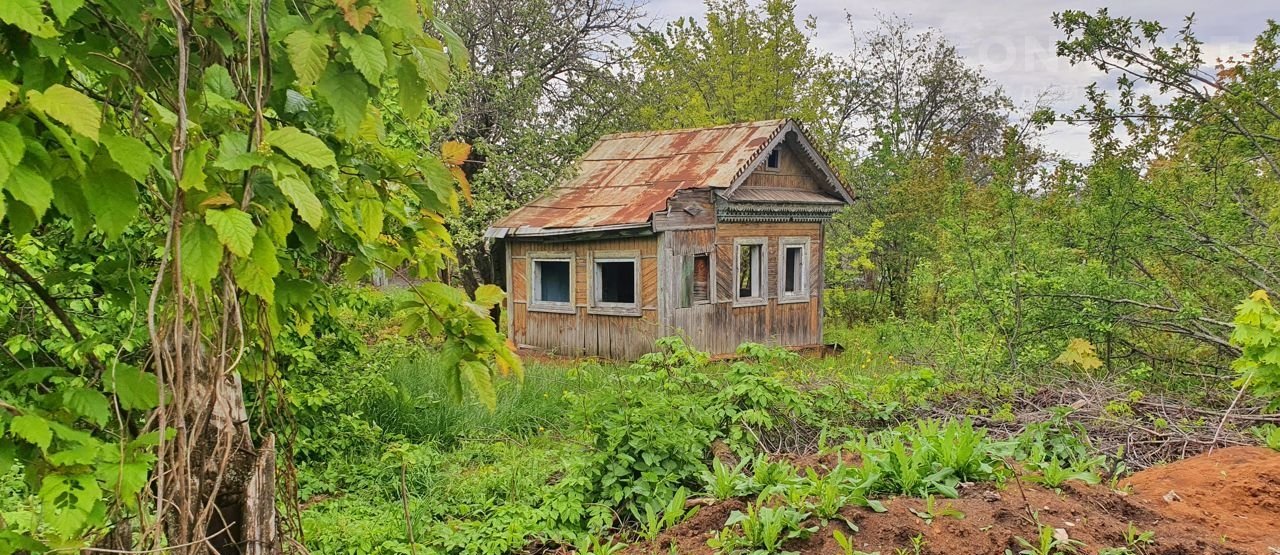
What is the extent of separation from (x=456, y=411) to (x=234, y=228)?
6.33 m

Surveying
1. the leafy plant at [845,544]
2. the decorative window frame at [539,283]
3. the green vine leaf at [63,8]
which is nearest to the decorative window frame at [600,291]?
the decorative window frame at [539,283]

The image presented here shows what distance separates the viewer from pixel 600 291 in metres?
13.8

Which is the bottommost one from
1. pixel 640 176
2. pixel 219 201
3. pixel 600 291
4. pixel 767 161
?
pixel 600 291

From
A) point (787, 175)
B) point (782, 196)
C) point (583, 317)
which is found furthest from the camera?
point (787, 175)

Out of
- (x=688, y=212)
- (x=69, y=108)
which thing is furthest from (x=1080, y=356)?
(x=69, y=108)

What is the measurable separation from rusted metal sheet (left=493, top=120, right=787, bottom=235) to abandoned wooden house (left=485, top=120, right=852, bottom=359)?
3 centimetres

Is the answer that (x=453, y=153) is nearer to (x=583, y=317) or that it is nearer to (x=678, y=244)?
(x=678, y=244)

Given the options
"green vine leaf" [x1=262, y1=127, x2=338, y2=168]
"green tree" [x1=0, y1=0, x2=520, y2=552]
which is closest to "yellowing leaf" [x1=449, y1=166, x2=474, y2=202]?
"green tree" [x1=0, y1=0, x2=520, y2=552]

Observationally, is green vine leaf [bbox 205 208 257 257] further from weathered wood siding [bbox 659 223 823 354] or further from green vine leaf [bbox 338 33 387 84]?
weathered wood siding [bbox 659 223 823 354]

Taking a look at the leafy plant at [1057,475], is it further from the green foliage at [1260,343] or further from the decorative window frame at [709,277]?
the decorative window frame at [709,277]

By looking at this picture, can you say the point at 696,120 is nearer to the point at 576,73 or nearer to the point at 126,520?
the point at 576,73

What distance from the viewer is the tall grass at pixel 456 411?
7.38 metres

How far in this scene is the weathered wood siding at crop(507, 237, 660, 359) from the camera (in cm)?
1299

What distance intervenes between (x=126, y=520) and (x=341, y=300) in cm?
447
